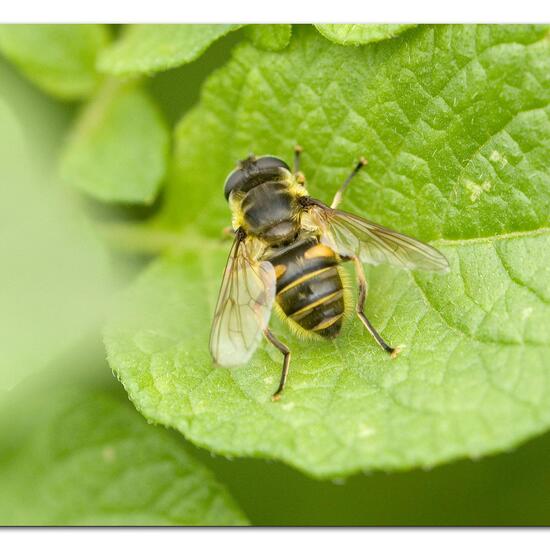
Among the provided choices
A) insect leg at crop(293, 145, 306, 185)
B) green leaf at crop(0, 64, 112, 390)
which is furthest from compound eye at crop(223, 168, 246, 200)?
green leaf at crop(0, 64, 112, 390)

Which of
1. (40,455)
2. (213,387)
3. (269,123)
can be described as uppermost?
(269,123)

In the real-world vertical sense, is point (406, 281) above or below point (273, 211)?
below

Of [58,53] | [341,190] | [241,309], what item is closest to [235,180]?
[341,190]

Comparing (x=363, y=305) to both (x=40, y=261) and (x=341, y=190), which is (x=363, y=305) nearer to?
(x=341, y=190)

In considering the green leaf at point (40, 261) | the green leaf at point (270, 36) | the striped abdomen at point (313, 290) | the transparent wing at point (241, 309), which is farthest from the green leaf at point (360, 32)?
the green leaf at point (40, 261)

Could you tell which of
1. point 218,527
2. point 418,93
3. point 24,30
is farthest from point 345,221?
point 24,30

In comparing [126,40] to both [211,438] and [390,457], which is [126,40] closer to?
[211,438]
